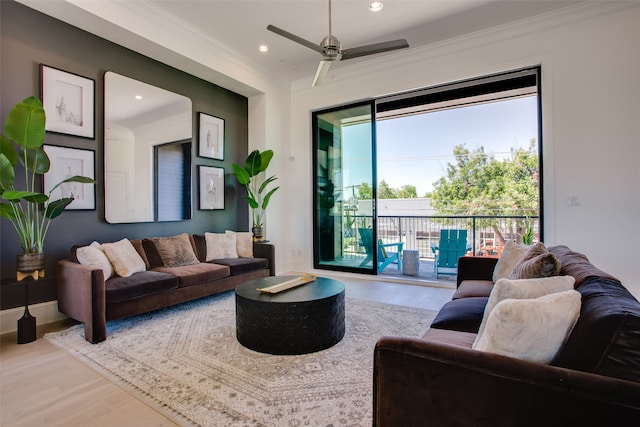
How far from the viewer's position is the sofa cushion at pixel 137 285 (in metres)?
2.98

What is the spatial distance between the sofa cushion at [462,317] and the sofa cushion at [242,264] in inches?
111

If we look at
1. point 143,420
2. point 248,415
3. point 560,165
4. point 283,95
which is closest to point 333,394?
point 248,415

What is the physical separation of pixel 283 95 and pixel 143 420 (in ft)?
17.3

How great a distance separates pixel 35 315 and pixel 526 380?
4152 millimetres

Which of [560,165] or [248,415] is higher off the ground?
[560,165]

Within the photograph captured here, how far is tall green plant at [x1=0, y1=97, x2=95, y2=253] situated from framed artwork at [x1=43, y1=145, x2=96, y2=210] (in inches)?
7.4

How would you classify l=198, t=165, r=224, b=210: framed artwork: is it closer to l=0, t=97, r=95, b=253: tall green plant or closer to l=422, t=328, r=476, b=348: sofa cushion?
l=0, t=97, r=95, b=253: tall green plant

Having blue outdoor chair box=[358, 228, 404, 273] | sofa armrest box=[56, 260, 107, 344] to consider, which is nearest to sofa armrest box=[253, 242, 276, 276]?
blue outdoor chair box=[358, 228, 404, 273]

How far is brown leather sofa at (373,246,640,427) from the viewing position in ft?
3.11

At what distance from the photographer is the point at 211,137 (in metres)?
5.16

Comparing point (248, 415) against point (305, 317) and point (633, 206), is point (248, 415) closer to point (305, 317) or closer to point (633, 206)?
point (305, 317)

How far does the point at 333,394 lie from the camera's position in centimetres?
200

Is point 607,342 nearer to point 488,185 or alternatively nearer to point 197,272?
point 197,272

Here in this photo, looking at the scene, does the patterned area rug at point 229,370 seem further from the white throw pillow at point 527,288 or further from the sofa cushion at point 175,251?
the white throw pillow at point 527,288
